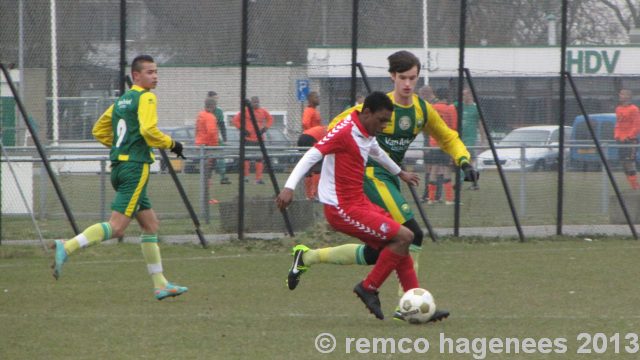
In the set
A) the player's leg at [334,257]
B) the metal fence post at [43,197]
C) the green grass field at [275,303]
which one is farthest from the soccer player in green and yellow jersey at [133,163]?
the metal fence post at [43,197]

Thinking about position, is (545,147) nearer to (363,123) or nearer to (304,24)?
(304,24)

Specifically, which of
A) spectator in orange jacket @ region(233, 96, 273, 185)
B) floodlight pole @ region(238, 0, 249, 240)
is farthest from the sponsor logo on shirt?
floodlight pole @ region(238, 0, 249, 240)

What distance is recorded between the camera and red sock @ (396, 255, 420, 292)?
27.2 ft

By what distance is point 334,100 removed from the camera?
49.8 ft

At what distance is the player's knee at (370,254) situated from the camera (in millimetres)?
8477

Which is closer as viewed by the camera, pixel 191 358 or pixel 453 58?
pixel 191 358

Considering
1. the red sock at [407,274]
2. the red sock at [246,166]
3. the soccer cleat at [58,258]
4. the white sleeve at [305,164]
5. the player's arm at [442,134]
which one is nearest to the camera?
the white sleeve at [305,164]

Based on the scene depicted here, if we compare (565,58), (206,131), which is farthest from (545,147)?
(206,131)

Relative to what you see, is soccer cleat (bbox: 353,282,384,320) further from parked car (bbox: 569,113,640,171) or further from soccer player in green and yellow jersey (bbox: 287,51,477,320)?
parked car (bbox: 569,113,640,171)

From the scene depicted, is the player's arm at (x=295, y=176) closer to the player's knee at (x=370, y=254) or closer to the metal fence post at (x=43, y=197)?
the player's knee at (x=370, y=254)

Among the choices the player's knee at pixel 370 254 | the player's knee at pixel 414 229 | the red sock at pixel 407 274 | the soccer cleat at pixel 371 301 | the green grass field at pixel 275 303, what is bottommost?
the green grass field at pixel 275 303

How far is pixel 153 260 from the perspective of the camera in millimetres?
9586

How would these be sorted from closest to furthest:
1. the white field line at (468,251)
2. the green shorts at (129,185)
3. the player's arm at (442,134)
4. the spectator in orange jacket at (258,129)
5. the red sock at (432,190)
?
the player's arm at (442,134) → the green shorts at (129,185) → the white field line at (468,251) → the spectator in orange jacket at (258,129) → the red sock at (432,190)

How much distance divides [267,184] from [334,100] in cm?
148
